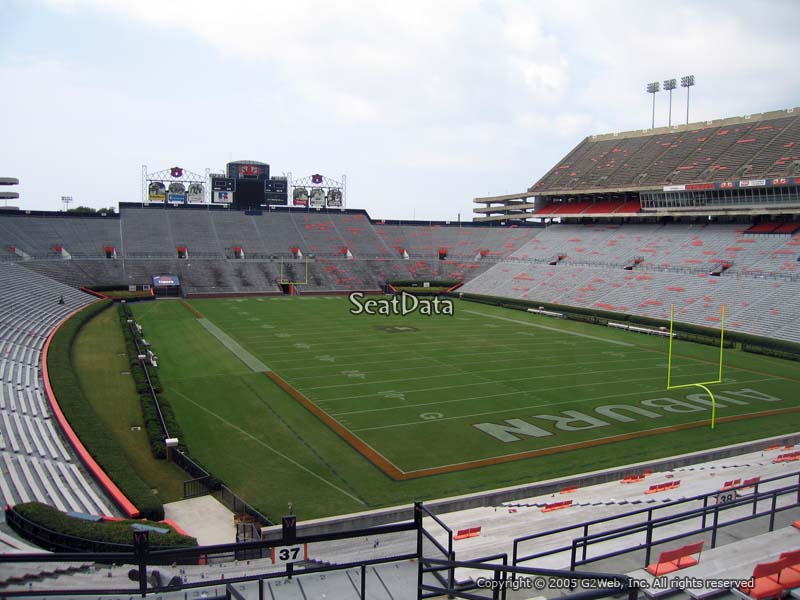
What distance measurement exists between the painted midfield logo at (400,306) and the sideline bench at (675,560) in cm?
4006

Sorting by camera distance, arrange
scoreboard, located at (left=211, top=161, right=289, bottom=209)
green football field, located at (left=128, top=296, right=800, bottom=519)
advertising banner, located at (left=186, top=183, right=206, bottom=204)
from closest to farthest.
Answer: green football field, located at (left=128, top=296, right=800, bottom=519) → advertising banner, located at (left=186, top=183, right=206, bottom=204) → scoreboard, located at (left=211, top=161, right=289, bottom=209)

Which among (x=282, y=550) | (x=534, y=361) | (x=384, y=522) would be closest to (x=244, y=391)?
(x=384, y=522)

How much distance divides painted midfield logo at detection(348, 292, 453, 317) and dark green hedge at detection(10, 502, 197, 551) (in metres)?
36.4

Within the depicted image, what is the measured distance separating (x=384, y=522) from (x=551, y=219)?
209 feet

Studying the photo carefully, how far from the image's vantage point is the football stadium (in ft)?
23.2

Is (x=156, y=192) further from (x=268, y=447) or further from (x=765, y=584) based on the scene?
(x=765, y=584)

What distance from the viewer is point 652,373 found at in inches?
1086

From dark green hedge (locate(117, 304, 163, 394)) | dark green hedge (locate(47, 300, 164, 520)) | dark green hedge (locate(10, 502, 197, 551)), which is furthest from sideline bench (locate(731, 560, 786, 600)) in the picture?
dark green hedge (locate(117, 304, 163, 394))

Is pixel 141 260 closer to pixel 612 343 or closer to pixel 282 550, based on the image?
pixel 612 343

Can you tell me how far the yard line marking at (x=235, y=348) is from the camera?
91.5 feet

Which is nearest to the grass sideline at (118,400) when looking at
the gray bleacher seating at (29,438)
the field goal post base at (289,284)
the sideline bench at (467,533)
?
the gray bleacher seating at (29,438)

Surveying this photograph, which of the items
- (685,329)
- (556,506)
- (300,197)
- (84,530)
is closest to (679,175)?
(685,329)

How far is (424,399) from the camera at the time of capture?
2281cm

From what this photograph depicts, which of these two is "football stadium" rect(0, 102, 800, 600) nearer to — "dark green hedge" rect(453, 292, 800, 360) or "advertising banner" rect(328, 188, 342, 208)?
"dark green hedge" rect(453, 292, 800, 360)
